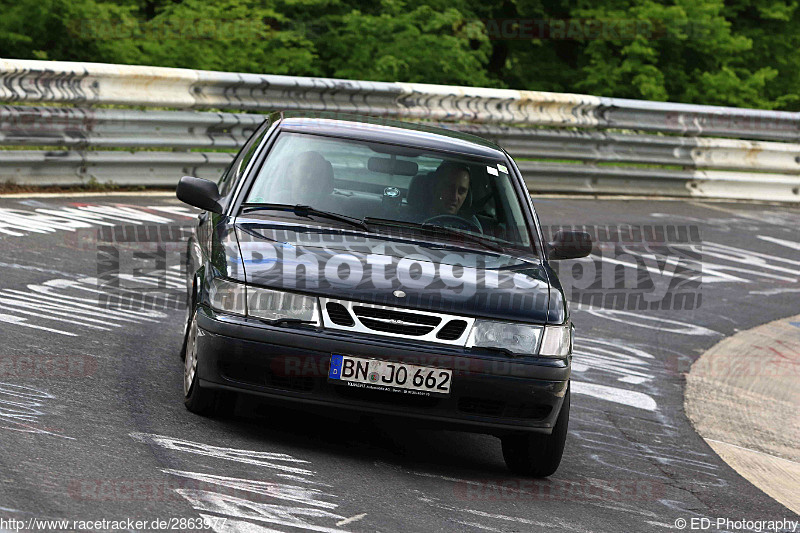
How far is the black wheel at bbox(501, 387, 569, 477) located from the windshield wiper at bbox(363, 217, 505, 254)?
2.96 ft

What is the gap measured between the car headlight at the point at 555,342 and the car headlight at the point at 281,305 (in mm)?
1033

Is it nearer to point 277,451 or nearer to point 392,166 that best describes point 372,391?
point 277,451

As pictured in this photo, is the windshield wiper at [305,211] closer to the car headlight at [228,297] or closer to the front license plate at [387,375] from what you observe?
the car headlight at [228,297]

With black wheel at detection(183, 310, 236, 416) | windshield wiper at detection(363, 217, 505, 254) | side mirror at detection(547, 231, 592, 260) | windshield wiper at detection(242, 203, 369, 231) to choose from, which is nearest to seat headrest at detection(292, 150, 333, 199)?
windshield wiper at detection(242, 203, 369, 231)

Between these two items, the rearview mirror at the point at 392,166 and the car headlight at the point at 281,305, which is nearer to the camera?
the car headlight at the point at 281,305

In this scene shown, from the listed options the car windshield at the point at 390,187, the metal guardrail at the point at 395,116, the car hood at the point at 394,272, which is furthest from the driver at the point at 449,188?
the metal guardrail at the point at 395,116

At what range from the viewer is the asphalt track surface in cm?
488

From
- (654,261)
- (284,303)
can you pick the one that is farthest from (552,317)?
(654,261)

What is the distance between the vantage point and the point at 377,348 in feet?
18.2

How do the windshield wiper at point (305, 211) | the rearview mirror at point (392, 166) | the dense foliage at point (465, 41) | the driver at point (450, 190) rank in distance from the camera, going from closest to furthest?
the windshield wiper at point (305, 211) < the driver at point (450, 190) < the rearview mirror at point (392, 166) < the dense foliage at point (465, 41)

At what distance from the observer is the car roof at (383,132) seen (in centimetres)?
700

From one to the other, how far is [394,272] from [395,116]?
10300 mm

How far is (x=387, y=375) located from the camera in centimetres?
556

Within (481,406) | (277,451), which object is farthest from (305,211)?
(481,406)
